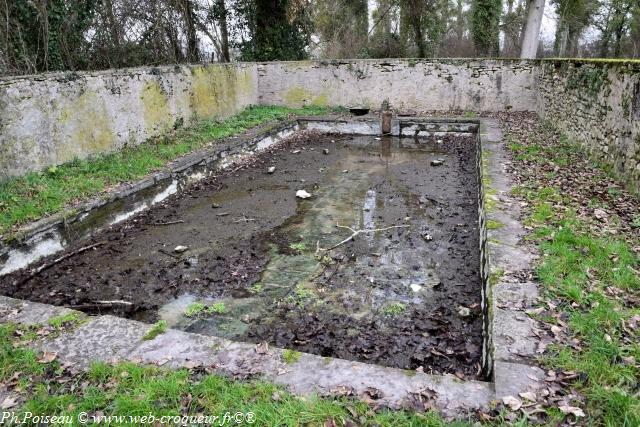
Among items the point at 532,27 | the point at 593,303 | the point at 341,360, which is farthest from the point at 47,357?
the point at 532,27

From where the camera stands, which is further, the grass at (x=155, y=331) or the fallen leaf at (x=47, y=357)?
the grass at (x=155, y=331)

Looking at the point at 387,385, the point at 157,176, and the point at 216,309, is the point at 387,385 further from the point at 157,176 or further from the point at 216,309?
the point at 157,176

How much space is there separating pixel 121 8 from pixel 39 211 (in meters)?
5.67

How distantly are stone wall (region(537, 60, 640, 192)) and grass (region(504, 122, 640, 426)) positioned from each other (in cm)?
131

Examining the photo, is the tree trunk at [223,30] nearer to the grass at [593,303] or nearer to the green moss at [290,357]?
the grass at [593,303]

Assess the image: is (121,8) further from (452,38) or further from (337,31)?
(452,38)

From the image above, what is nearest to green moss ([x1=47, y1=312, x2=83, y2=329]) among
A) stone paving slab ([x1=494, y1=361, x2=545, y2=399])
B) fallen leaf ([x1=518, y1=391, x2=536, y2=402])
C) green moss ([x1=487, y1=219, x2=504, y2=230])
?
stone paving slab ([x1=494, y1=361, x2=545, y2=399])

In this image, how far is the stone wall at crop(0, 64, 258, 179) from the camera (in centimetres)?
578

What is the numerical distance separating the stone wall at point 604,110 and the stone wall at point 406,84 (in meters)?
3.08

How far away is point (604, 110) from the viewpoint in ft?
20.8

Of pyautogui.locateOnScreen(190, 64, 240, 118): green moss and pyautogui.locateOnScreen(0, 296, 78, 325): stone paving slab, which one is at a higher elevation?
pyautogui.locateOnScreen(190, 64, 240, 118): green moss

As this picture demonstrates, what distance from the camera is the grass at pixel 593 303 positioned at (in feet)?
7.66

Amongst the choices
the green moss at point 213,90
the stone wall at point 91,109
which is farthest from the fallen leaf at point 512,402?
the green moss at point 213,90

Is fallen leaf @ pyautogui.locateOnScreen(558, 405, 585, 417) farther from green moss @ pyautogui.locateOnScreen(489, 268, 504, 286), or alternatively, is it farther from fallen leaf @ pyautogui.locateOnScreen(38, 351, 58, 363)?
fallen leaf @ pyautogui.locateOnScreen(38, 351, 58, 363)
